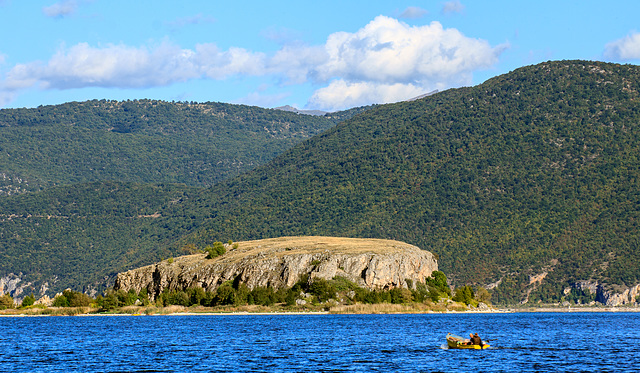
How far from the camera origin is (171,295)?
190 meters

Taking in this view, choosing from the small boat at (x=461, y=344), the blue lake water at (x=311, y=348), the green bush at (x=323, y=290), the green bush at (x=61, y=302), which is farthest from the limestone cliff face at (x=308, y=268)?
the small boat at (x=461, y=344)

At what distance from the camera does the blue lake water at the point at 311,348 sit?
7694cm

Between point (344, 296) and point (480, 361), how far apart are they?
324 feet

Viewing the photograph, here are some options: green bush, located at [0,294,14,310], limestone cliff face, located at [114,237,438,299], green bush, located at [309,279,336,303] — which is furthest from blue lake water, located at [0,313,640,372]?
green bush, located at [0,294,14,310]

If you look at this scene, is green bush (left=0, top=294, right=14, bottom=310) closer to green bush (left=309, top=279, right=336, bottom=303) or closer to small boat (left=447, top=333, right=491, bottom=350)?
green bush (left=309, top=279, right=336, bottom=303)

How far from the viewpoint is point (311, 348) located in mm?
93562

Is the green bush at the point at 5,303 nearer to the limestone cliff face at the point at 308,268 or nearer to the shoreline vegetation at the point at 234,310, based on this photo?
the shoreline vegetation at the point at 234,310

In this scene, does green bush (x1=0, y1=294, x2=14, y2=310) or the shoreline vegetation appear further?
green bush (x1=0, y1=294, x2=14, y2=310)

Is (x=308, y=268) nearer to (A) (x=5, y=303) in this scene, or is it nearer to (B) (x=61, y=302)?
(B) (x=61, y=302)

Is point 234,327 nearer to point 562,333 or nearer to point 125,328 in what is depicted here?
point 125,328

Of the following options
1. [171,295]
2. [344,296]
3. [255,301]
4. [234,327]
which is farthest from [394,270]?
[234,327]

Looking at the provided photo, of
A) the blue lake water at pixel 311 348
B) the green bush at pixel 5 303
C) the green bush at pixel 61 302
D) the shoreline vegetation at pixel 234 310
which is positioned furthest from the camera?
the green bush at pixel 61 302

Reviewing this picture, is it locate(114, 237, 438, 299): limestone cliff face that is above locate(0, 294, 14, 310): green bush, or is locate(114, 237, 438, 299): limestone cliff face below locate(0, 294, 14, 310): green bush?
above

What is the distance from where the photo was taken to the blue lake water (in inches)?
3029
